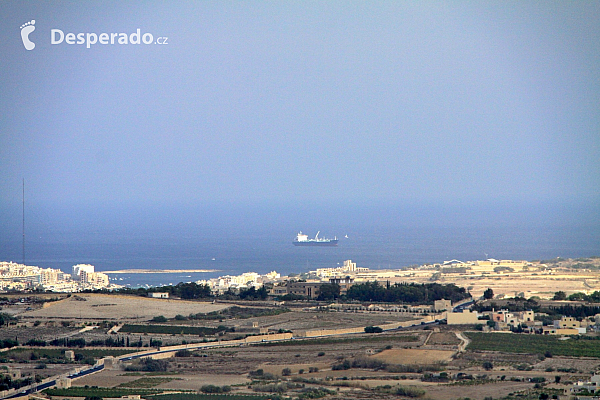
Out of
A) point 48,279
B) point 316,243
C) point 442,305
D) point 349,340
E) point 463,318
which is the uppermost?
point 316,243

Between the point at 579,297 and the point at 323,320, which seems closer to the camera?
the point at 323,320

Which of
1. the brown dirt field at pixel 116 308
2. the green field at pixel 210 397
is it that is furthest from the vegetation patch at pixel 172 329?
the green field at pixel 210 397

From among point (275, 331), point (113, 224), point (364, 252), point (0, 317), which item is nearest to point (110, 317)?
point (0, 317)

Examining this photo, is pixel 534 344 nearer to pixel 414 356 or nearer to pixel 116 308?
pixel 414 356

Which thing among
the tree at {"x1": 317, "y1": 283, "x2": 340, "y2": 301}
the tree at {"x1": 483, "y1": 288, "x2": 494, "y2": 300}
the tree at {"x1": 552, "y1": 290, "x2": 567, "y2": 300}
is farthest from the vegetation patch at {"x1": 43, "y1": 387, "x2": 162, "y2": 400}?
the tree at {"x1": 552, "y1": 290, "x2": 567, "y2": 300}

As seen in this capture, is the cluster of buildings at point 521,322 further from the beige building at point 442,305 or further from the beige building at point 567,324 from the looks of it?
the beige building at point 442,305

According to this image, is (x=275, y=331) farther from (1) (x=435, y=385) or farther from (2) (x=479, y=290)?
(2) (x=479, y=290)

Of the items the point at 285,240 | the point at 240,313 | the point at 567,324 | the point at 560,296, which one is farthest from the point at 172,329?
the point at 285,240
